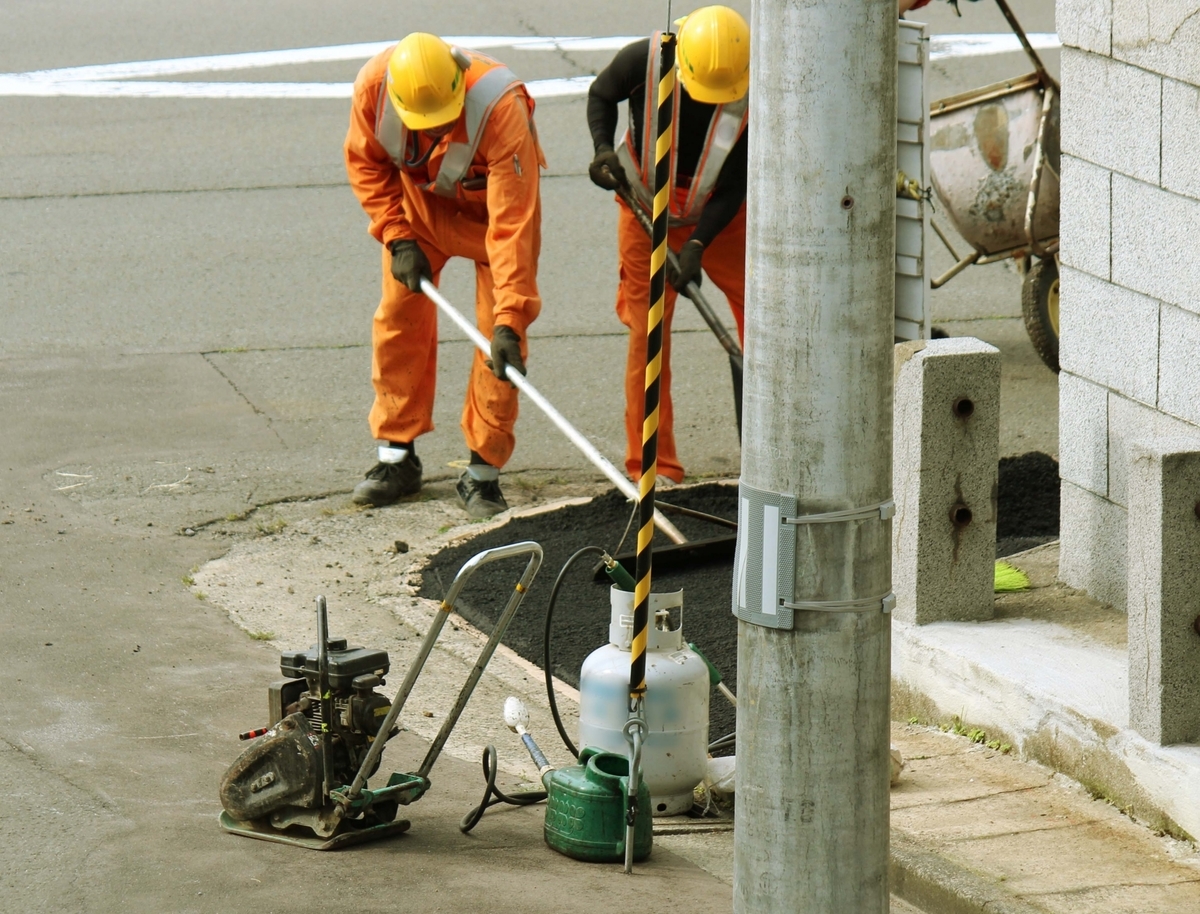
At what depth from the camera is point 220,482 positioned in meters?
7.68

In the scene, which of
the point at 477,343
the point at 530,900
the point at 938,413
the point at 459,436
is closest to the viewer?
the point at 530,900

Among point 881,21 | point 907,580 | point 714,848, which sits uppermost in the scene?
point 881,21

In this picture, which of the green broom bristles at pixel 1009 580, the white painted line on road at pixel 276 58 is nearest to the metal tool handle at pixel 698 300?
the green broom bristles at pixel 1009 580

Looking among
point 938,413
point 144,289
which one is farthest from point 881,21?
point 144,289

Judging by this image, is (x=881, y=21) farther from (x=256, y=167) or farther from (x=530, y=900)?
(x=256, y=167)

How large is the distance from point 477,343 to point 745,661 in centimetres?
361

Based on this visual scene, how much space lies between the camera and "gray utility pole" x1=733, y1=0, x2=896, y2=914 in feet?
11.1

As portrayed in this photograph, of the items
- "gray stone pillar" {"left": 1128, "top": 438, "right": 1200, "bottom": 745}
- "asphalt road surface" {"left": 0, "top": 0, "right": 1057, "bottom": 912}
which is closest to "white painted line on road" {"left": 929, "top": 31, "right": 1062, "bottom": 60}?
"asphalt road surface" {"left": 0, "top": 0, "right": 1057, "bottom": 912}

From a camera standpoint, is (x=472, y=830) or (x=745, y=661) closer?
(x=745, y=661)

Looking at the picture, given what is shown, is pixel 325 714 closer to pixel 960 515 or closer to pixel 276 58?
pixel 960 515

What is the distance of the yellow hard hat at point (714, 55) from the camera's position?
6984 millimetres

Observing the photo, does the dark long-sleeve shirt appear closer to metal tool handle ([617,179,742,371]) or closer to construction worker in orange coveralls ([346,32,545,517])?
metal tool handle ([617,179,742,371])

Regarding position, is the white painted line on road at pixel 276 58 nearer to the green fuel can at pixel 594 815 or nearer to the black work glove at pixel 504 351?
the black work glove at pixel 504 351

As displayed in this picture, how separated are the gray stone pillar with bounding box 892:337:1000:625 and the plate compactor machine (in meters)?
1.32
